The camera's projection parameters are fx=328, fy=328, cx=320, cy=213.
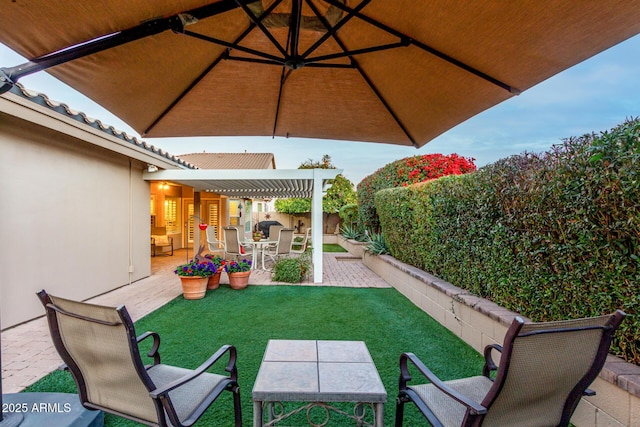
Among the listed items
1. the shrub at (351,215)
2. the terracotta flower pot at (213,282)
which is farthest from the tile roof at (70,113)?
the shrub at (351,215)

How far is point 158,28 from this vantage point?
219 centimetres

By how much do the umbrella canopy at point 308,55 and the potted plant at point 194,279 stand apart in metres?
3.11

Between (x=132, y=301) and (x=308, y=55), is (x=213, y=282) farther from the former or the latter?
(x=308, y=55)

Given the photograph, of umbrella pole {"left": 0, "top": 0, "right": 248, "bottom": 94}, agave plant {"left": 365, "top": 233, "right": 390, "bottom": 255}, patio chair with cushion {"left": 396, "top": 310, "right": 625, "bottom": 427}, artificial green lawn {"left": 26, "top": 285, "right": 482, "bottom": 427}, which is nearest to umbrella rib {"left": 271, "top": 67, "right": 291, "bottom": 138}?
umbrella pole {"left": 0, "top": 0, "right": 248, "bottom": 94}

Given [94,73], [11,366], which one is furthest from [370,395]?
[11,366]

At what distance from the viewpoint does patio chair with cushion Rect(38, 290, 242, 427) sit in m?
1.61

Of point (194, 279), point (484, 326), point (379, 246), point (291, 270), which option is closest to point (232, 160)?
point (379, 246)

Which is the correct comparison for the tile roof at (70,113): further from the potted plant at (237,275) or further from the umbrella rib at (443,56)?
the umbrella rib at (443,56)

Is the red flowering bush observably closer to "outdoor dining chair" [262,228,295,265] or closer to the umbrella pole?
"outdoor dining chair" [262,228,295,265]

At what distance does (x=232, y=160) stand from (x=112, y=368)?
68.6ft

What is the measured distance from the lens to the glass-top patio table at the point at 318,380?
6.02ft

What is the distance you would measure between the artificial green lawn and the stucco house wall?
168 cm

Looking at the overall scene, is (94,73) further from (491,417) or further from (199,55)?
(491,417)

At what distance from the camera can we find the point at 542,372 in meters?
1.56
